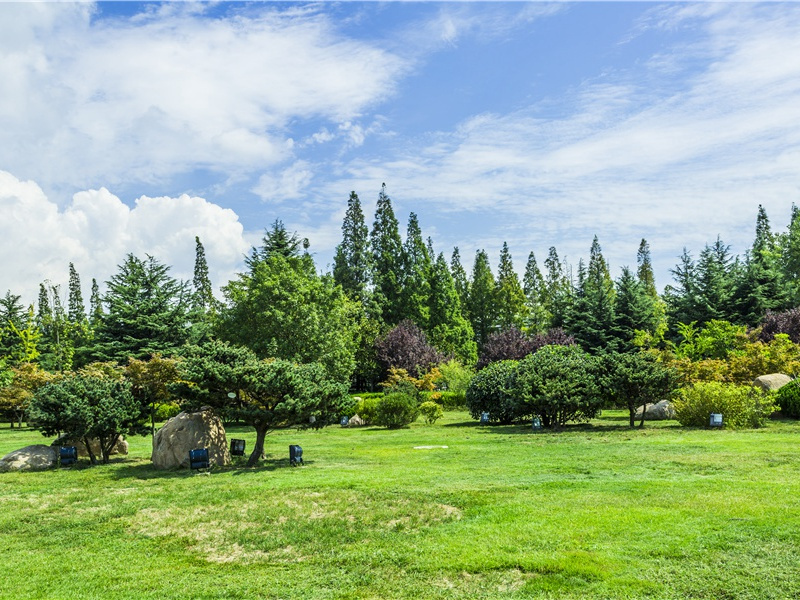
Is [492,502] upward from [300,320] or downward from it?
downward

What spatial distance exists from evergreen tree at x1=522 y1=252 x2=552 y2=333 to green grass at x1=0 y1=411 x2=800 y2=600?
4057cm

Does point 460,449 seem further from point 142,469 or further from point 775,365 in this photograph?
point 775,365

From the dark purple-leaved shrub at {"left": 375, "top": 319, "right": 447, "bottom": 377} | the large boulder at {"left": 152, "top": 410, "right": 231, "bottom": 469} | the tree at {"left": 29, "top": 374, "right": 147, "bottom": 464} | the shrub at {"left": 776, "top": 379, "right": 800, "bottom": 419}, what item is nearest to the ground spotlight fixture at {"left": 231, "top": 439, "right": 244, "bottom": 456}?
the large boulder at {"left": 152, "top": 410, "right": 231, "bottom": 469}

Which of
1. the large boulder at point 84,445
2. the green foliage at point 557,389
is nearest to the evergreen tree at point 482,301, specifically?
the green foliage at point 557,389

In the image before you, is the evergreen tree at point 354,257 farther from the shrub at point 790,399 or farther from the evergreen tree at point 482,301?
the shrub at point 790,399

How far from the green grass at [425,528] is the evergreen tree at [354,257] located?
39.9 m

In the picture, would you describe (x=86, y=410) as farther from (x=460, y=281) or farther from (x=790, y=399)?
(x=460, y=281)

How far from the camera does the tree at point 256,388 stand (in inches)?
556

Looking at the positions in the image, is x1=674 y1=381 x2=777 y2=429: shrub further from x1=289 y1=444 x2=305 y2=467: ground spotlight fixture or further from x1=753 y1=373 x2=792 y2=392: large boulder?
x1=289 y1=444 x2=305 y2=467: ground spotlight fixture

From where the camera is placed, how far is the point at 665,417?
77.8 ft

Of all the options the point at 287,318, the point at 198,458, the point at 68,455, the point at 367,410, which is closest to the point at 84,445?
the point at 68,455

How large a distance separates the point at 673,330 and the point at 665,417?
71.5 ft

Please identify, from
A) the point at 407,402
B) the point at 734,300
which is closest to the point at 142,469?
the point at 407,402

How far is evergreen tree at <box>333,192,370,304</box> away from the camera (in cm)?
5444
